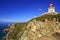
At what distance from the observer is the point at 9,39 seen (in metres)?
89.2

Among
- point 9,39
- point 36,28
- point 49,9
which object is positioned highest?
point 49,9

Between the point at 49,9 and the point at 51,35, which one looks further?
the point at 49,9

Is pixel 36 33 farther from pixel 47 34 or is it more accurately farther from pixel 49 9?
pixel 49 9

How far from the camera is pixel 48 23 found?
209 ft

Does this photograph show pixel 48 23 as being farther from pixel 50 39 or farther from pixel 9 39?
pixel 9 39

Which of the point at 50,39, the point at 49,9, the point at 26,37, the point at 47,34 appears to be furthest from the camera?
the point at 49,9

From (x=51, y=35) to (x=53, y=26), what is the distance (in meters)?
6.37

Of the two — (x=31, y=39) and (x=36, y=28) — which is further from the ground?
(x=36, y=28)

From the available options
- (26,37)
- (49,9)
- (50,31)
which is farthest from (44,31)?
(49,9)

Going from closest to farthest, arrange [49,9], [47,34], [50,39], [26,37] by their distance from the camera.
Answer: [50,39]
[47,34]
[26,37]
[49,9]

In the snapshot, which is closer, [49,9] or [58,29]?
[58,29]

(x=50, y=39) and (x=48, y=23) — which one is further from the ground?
(x=48, y=23)

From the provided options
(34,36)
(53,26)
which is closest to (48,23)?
(53,26)

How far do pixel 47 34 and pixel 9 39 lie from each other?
3709cm
